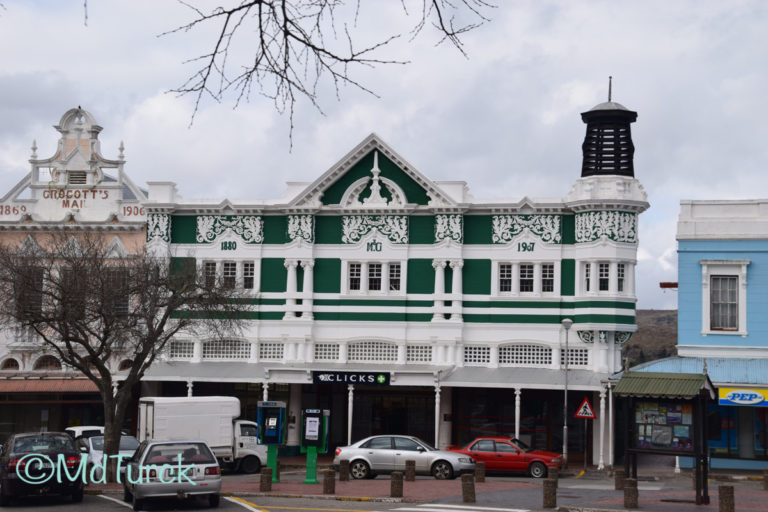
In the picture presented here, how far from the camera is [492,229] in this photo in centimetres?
4166

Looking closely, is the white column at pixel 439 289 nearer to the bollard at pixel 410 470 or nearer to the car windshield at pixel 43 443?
the bollard at pixel 410 470

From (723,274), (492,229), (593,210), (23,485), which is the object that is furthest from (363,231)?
(23,485)

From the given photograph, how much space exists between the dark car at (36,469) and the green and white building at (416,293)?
15820 mm

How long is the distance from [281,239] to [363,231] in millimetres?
3351

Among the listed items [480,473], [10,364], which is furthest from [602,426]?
[10,364]

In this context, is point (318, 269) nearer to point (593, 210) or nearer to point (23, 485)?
point (593, 210)

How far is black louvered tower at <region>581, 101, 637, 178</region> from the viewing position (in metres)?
41.5

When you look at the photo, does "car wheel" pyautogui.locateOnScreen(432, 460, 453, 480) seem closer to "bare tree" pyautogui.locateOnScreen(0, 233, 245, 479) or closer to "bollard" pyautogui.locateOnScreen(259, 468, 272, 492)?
"bollard" pyautogui.locateOnScreen(259, 468, 272, 492)

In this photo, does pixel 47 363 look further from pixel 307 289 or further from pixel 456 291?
pixel 456 291

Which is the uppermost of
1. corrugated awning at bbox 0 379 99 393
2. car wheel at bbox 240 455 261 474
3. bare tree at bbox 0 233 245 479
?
bare tree at bbox 0 233 245 479

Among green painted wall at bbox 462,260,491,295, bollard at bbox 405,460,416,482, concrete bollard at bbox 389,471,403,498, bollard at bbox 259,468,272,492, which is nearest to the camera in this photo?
concrete bollard at bbox 389,471,403,498

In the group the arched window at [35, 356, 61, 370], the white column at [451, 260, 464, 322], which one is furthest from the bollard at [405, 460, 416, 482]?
the arched window at [35, 356, 61, 370]

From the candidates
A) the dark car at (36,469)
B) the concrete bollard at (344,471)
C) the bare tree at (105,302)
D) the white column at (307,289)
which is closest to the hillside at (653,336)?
the white column at (307,289)

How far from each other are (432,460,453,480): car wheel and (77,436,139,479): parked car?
8.84m
